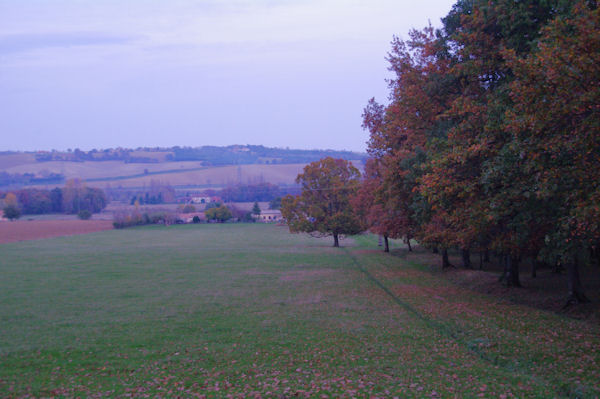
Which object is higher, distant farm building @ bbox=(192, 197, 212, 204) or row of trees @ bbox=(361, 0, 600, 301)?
row of trees @ bbox=(361, 0, 600, 301)

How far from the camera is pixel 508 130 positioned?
13.4m

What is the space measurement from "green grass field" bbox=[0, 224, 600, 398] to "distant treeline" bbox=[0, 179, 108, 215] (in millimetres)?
125449

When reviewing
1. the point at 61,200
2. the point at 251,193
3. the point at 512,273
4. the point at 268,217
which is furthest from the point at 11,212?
the point at 512,273

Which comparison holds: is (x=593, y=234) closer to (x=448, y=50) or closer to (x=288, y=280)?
(x=448, y=50)

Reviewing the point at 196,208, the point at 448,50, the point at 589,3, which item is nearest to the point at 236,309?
the point at 448,50

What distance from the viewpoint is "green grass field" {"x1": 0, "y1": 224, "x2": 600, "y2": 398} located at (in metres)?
9.61

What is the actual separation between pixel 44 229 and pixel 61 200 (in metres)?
47.7

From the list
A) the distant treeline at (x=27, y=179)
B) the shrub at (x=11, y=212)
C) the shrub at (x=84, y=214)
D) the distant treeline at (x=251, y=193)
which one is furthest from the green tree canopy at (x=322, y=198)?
the distant treeline at (x=27, y=179)

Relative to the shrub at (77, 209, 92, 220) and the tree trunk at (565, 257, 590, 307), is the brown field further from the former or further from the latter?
the tree trunk at (565, 257, 590, 307)

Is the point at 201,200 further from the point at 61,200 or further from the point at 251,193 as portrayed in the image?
the point at 61,200

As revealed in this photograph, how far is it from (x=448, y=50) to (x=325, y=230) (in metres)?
45.4

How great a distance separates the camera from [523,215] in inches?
624

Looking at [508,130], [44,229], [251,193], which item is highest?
[508,130]

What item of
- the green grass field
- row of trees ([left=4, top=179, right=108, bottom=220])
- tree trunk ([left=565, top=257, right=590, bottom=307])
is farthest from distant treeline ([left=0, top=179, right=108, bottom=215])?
tree trunk ([left=565, top=257, right=590, bottom=307])
